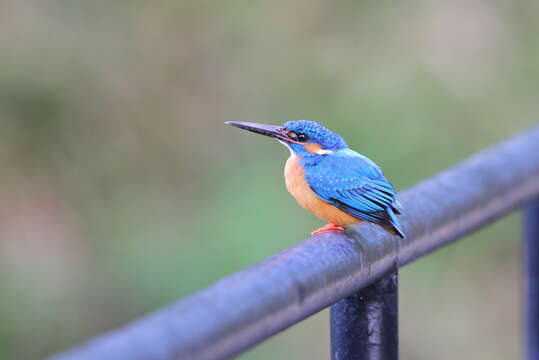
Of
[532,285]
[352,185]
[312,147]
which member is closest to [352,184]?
[352,185]

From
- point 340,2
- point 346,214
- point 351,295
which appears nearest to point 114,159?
point 340,2

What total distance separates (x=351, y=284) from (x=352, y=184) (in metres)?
0.99

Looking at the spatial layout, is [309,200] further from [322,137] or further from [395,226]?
[395,226]

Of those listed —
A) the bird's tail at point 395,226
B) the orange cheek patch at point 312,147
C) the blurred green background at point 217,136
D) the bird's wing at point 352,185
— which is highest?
the blurred green background at point 217,136

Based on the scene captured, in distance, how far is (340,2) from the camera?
5133mm

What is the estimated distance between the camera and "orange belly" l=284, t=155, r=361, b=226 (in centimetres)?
234

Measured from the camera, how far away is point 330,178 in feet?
7.99

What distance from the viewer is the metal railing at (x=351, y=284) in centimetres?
101

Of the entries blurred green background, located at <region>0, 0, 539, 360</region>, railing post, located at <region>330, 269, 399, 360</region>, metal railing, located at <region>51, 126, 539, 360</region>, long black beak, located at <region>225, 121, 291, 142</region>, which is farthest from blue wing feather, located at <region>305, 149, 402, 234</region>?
blurred green background, located at <region>0, 0, 539, 360</region>

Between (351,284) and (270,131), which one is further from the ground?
(270,131)

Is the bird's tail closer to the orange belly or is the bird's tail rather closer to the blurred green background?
the orange belly

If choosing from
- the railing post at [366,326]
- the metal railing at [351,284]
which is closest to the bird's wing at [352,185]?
the metal railing at [351,284]

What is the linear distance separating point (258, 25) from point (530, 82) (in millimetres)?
1502

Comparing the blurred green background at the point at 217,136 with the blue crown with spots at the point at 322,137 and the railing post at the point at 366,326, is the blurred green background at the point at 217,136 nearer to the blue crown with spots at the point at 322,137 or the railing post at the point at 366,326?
the blue crown with spots at the point at 322,137
